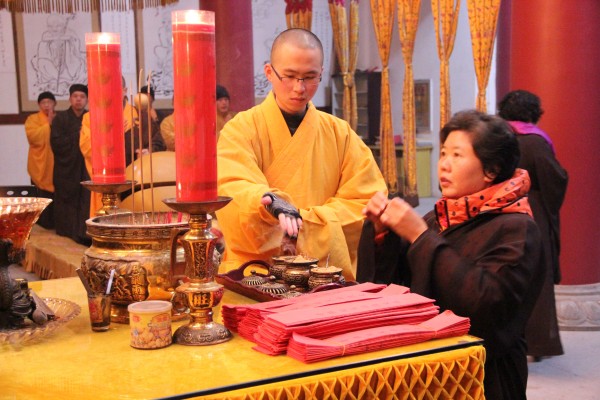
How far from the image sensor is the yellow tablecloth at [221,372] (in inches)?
51.8

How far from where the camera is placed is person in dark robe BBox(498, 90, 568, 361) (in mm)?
4016

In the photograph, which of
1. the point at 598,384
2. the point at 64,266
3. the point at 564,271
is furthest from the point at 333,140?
the point at 64,266

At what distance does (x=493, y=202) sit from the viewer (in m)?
1.91

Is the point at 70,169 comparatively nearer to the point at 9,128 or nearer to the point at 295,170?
the point at 9,128

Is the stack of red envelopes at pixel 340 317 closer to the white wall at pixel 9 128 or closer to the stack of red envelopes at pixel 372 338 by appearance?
the stack of red envelopes at pixel 372 338

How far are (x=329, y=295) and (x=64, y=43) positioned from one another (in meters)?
8.30

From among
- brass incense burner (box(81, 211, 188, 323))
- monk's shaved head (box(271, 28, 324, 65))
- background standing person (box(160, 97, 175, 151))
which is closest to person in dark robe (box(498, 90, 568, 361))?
monk's shaved head (box(271, 28, 324, 65))

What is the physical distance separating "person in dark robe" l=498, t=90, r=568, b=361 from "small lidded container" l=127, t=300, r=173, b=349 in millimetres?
2836

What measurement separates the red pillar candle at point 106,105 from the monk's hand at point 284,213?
1.31 ft

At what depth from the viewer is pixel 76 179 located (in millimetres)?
7566

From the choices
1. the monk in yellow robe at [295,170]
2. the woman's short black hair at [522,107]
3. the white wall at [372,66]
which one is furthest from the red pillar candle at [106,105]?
the white wall at [372,66]

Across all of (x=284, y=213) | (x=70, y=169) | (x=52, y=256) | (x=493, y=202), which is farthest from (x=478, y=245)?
(x=70, y=169)

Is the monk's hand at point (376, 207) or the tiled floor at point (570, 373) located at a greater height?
the monk's hand at point (376, 207)

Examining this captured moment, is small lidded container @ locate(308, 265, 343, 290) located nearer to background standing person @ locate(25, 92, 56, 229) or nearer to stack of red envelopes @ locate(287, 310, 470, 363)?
stack of red envelopes @ locate(287, 310, 470, 363)
